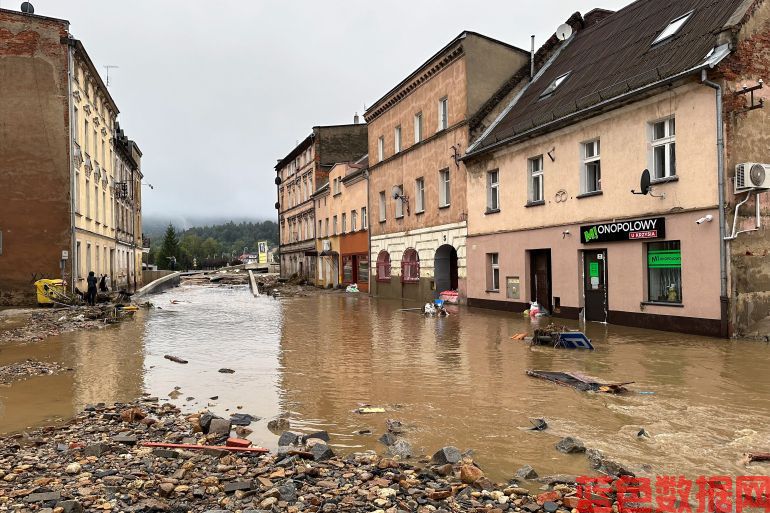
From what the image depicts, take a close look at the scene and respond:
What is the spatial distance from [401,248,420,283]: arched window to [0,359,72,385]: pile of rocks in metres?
19.7

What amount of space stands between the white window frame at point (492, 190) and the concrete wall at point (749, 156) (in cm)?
992

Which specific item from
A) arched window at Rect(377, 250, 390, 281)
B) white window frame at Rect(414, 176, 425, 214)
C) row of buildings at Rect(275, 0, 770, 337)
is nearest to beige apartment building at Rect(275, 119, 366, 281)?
arched window at Rect(377, 250, 390, 281)

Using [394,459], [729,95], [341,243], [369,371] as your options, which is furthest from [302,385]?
[341,243]

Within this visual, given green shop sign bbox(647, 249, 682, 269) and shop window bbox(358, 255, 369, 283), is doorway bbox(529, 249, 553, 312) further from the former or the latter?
shop window bbox(358, 255, 369, 283)

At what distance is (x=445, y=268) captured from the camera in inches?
1061

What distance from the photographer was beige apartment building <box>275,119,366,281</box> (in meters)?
48.2

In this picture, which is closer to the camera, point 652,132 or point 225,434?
point 225,434

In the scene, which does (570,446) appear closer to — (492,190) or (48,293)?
(492,190)

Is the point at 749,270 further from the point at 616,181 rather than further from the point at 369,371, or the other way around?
the point at 369,371

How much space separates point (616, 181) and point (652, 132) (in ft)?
5.52

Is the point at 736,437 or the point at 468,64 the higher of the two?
the point at 468,64

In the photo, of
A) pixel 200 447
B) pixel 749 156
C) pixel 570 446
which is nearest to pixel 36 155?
pixel 200 447

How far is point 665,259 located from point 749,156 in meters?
3.14

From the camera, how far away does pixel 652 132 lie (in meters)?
15.0
